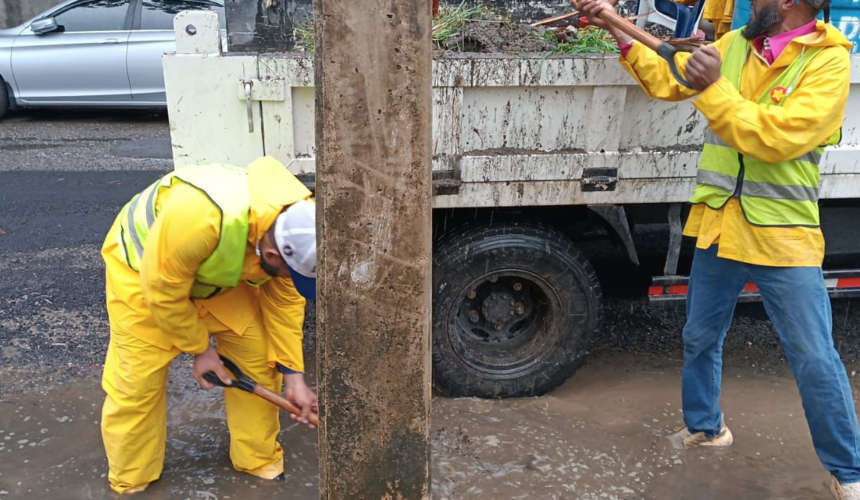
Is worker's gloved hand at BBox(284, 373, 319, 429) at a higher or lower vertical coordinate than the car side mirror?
lower

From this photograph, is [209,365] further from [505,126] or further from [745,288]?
[745,288]

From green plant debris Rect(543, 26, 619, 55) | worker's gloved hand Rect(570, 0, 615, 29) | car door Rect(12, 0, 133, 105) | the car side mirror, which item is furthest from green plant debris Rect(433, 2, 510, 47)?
the car side mirror

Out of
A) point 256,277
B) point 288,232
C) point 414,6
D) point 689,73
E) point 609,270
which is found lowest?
point 609,270

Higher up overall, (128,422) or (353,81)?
(353,81)

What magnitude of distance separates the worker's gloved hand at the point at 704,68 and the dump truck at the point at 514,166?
565 mm

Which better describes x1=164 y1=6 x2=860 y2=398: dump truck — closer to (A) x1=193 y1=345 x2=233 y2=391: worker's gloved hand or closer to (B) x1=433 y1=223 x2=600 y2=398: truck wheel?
(B) x1=433 y1=223 x2=600 y2=398: truck wheel

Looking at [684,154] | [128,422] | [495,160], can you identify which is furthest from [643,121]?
[128,422]

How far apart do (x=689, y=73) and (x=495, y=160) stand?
0.86 metres

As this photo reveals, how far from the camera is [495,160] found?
3.05 m

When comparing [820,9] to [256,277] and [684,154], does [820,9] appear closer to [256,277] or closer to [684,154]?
[684,154]

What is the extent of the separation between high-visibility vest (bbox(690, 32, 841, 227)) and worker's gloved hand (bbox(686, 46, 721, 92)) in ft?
0.74

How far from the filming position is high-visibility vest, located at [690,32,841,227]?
100.0 inches

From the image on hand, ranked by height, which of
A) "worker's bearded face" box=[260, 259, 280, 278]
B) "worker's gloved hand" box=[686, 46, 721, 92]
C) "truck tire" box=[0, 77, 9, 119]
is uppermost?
"worker's gloved hand" box=[686, 46, 721, 92]

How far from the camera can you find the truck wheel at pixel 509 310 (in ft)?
10.6
